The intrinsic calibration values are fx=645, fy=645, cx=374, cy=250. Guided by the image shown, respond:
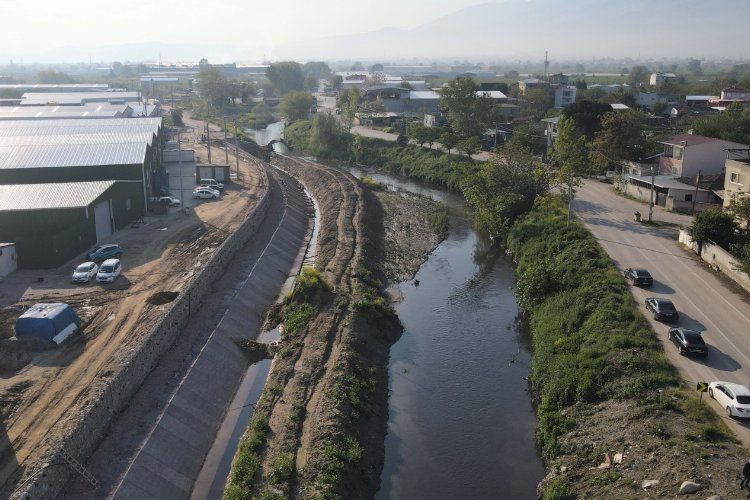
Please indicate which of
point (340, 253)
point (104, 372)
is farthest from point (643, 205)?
point (104, 372)

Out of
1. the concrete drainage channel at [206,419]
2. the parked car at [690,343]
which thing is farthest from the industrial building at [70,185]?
the parked car at [690,343]

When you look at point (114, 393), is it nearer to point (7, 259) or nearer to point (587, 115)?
point (7, 259)

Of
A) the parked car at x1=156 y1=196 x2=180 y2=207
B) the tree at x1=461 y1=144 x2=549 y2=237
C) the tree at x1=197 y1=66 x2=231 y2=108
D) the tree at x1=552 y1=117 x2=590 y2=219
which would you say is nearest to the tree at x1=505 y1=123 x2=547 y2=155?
the tree at x1=552 y1=117 x2=590 y2=219

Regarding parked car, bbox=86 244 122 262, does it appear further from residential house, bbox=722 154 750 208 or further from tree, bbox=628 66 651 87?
tree, bbox=628 66 651 87

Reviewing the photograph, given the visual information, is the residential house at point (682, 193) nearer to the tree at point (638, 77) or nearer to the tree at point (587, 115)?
the tree at point (587, 115)

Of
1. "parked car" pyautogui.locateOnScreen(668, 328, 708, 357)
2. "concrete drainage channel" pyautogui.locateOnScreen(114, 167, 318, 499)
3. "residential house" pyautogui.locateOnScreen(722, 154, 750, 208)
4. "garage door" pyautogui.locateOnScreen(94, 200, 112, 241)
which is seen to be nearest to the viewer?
"concrete drainage channel" pyautogui.locateOnScreen(114, 167, 318, 499)

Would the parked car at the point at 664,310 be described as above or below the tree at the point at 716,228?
below

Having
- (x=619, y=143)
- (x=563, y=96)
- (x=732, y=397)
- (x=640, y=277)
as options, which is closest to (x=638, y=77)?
(x=563, y=96)
